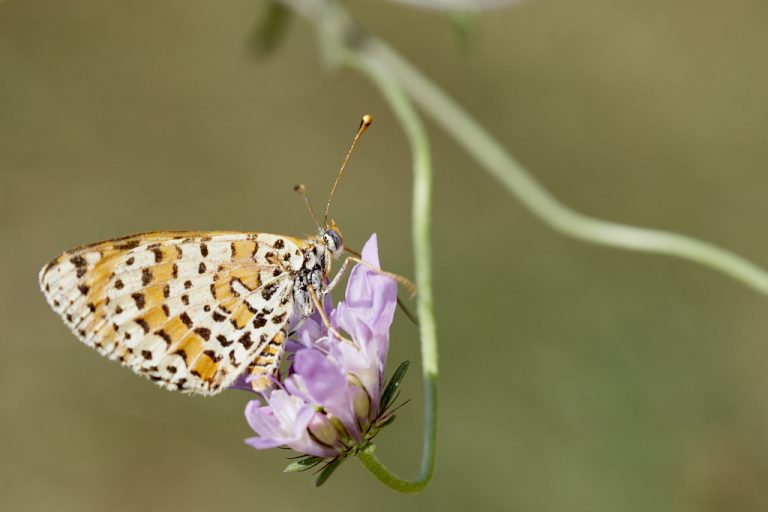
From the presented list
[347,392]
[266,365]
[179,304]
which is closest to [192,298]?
[179,304]

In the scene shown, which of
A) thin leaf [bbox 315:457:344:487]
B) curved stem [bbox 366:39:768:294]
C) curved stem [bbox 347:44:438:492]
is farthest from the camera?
curved stem [bbox 366:39:768:294]

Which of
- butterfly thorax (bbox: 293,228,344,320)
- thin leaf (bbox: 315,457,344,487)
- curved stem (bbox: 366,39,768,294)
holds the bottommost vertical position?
thin leaf (bbox: 315,457,344,487)

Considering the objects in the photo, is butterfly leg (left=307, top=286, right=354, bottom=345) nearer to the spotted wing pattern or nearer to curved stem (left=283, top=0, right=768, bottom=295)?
the spotted wing pattern

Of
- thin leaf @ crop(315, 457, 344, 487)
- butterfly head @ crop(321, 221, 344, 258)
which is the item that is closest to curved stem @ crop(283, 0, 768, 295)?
butterfly head @ crop(321, 221, 344, 258)

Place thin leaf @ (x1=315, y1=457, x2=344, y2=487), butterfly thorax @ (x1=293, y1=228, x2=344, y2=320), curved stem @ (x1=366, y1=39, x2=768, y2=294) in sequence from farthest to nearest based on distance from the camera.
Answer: curved stem @ (x1=366, y1=39, x2=768, y2=294) → butterfly thorax @ (x1=293, y1=228, x2=344, y2=320) → thin leaf @ (x1=315, y1=457, x2=344, y2=487)

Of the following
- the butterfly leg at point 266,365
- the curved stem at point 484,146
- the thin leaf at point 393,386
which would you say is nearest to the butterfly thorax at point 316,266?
the butterfly leg at point 266,365

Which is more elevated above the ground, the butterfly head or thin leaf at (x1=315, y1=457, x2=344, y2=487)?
the butterfly head

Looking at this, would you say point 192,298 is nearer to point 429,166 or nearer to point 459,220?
point 429,166
